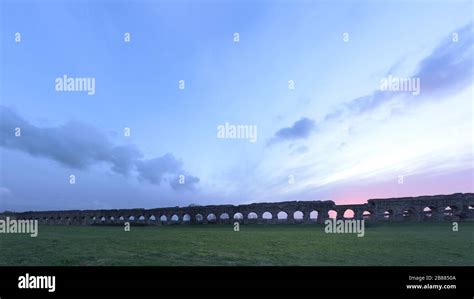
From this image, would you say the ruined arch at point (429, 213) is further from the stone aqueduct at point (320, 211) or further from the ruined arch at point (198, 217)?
the ruined arch at point (198, 217)

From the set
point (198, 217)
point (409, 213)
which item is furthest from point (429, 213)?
point (198, 217)

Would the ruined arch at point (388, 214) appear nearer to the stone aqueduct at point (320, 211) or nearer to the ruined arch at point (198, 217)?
the stone aqueduct at point (320, 211)

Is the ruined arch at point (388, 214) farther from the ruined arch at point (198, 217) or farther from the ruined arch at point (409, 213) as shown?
the ruined arch at point (198, 217)

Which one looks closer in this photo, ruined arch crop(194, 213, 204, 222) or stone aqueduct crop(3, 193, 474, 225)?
stone aqueduct crop(3, 193, 474, 225)

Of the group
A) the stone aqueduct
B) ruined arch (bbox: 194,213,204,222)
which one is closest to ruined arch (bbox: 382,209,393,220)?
the stone aqueduct

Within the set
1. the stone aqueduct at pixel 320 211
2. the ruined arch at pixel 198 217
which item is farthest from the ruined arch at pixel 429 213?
the ruined arch at pixel 198 217

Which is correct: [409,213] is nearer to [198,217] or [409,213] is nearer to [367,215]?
[367,215]

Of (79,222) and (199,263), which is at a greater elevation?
(199,263)

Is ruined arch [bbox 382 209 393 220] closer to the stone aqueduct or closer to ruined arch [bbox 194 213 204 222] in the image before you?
the stone aqueduct

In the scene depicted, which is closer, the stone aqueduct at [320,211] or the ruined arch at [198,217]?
the stone aqueduct at [320,211]
